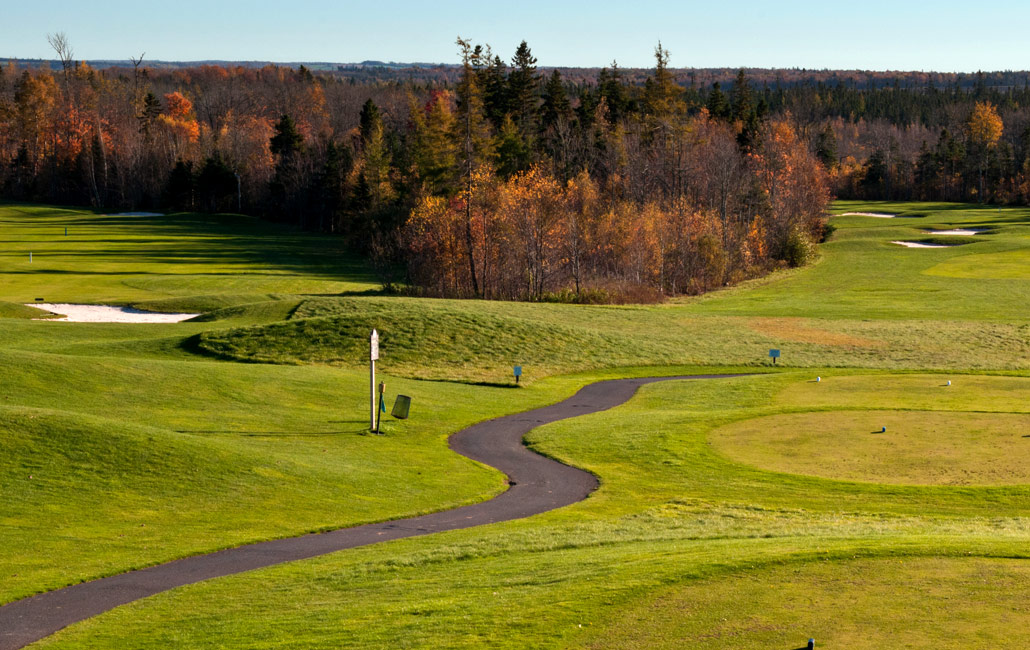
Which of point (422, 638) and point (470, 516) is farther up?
point (422, 638)

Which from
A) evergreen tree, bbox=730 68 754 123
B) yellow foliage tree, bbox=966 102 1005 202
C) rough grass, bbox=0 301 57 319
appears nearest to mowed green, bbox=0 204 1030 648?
rough grass, bbox=0 301 57 319

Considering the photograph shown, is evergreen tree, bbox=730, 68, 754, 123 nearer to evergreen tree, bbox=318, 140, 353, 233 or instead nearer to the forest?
the forest

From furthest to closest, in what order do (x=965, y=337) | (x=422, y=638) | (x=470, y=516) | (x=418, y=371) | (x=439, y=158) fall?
(x=439, y=158), (x=965, y=337), (x=418, y=371), (x=470, y=516), (x=422, y=638)

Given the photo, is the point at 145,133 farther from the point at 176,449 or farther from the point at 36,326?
the point at 176,449

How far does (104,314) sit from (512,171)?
144ft

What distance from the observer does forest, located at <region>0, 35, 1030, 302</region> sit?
243 ft

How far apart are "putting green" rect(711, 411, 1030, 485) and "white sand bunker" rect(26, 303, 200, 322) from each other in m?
39.3

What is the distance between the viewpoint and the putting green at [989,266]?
79000mm

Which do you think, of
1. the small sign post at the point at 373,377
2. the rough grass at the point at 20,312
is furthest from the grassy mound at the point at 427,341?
the rough grass at the point at 20,312

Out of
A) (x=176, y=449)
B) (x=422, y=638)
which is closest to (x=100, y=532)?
(x=176, y=449)

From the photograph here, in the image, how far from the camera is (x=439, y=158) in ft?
251

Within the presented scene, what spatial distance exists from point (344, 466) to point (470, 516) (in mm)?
4452

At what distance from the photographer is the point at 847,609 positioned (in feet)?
37.0

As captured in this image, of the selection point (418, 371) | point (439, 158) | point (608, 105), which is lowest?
point (418, 371)
